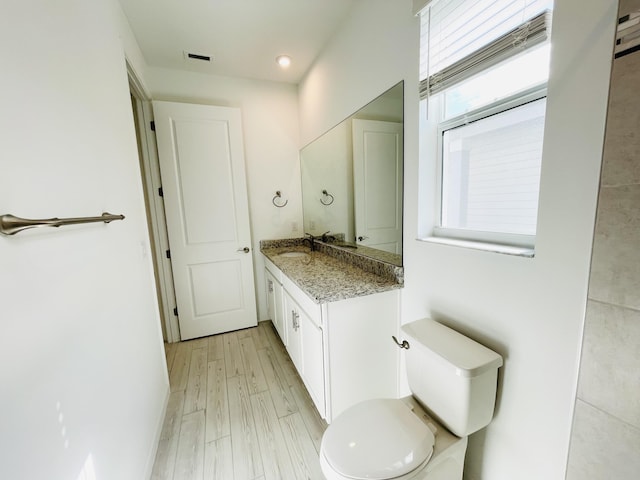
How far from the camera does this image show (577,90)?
69 centimetres

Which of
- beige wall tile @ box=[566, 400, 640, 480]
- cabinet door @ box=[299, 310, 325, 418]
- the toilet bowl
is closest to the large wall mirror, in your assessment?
cabinet door @ box=[299, 310, 325, 418]

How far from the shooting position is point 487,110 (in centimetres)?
103

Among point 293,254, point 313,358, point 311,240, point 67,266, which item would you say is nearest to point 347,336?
point 313,358

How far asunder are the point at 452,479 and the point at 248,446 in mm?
1042

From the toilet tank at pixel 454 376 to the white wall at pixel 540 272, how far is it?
0.27 feet

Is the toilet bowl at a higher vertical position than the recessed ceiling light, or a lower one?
lower

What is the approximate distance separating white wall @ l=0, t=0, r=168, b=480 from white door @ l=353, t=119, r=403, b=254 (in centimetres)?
137

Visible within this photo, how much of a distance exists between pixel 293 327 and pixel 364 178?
119 centimetres

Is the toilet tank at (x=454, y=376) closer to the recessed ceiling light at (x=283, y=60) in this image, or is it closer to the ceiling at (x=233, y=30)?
the ceiling at (x=233, y=30)

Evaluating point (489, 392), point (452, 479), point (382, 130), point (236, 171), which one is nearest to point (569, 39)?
point (382, 130)

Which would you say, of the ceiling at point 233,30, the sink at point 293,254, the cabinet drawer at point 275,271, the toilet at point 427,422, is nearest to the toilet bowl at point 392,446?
the toilet at point 427,422

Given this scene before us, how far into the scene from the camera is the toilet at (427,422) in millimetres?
844

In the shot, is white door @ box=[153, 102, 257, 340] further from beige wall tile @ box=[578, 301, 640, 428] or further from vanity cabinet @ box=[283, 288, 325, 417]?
beige wall tile @ box=[578, 301, 640, 428]

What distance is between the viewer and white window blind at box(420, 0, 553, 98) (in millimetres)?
833
